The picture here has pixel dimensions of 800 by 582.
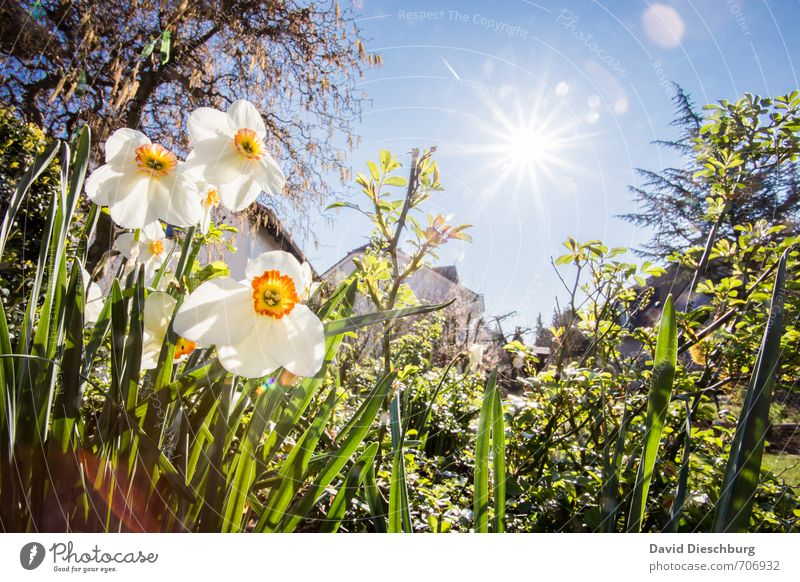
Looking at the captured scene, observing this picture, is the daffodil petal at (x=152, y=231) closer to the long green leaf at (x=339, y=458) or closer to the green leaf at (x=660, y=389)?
the long green leaf at (x=339, y=458)

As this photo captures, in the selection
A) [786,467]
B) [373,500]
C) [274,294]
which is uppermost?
[274,294]

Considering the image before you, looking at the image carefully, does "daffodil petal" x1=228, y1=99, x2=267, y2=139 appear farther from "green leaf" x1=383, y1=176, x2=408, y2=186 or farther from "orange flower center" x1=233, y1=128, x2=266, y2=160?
"green leaf" x1=383, y1=176, x2=408, y2=186

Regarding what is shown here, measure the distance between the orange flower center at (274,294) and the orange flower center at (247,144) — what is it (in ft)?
0.44

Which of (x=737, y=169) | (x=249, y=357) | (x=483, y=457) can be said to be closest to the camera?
(x=249, y=357)

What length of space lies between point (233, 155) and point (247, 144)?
0.06ft

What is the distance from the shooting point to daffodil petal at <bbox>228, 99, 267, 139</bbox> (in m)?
0.39

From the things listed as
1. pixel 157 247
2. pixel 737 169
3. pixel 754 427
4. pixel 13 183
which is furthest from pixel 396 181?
pixel 13 183

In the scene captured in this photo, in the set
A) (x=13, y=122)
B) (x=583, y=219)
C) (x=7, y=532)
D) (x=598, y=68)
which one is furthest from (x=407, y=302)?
(x=13, y=122)

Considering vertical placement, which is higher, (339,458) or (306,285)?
(306,285)

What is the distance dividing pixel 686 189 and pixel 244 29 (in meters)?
0.80

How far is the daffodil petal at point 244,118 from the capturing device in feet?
1.29

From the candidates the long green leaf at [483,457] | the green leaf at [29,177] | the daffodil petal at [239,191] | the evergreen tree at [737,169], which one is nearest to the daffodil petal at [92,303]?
the green leaf at [29,177]

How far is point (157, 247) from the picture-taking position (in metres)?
0.52

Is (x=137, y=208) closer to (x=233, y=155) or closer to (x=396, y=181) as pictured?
(x=233, y=155)
